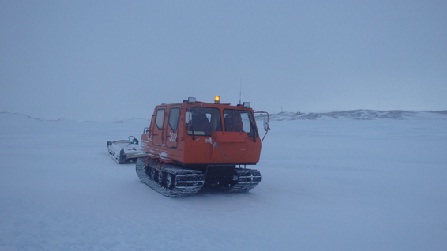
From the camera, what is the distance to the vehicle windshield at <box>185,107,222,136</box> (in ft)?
30.1

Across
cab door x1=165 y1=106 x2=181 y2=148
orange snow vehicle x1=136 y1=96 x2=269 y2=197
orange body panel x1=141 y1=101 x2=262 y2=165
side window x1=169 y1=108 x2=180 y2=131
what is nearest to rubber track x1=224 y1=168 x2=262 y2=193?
orange snow vehicle x1=136 y1=96 x2=269 y2=197

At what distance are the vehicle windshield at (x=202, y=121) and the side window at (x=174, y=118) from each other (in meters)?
0.54

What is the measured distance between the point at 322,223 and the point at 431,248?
6.37 ft

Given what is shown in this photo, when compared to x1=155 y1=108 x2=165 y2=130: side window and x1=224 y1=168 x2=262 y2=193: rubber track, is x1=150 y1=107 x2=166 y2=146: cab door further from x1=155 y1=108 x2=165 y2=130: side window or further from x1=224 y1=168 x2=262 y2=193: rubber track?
x1=224 y1=168 x2=262 y2=193: rubber track

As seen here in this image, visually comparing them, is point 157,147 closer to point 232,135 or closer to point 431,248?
point 232,135

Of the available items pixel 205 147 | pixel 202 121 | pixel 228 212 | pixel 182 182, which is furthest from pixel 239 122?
pixel 228 212

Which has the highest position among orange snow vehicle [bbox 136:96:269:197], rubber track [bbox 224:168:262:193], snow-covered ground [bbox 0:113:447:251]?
orange snow vehicle [bbox 136:96:269:197]

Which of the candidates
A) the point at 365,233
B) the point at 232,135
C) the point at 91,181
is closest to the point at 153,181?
the point at 91,181

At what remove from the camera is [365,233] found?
6699 mm

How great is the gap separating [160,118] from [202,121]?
206 centimetres

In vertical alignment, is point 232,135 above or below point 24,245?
above

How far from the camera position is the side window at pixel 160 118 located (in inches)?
427

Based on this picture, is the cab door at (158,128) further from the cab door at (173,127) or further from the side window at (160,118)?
the cab door at (173,127)

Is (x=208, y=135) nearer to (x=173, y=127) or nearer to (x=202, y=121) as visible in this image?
(x=202, y=121)
